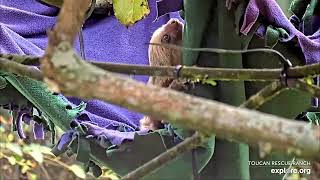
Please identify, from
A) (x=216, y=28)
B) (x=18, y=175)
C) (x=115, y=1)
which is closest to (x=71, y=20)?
(x=115, y=1)

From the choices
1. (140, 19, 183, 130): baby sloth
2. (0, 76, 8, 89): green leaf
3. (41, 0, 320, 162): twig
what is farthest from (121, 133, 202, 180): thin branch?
(140, 19, 183, 130): baby sloth

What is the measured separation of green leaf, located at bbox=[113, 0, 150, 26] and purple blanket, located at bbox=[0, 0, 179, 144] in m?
0.51

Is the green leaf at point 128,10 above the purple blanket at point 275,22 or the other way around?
above

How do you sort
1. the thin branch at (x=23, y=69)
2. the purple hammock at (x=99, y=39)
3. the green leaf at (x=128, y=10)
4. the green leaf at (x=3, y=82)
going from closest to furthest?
the thin branch at (x=23, y=69)
the green leaf at (x=128, y=10)
the green leaf at (x=3, y=82)
the purple hammock at (x=99, y=39)

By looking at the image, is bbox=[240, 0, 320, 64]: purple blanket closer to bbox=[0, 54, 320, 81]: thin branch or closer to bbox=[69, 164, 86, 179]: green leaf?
bbox=[0, 54, 320, 81]: thin branch

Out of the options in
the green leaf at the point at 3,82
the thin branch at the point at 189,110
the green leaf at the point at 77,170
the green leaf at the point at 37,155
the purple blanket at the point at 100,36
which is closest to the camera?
the thin branch at the point at 189,110

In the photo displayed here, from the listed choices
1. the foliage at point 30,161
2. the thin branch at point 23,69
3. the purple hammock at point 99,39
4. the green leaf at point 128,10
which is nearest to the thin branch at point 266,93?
the thin branch at point 23,69

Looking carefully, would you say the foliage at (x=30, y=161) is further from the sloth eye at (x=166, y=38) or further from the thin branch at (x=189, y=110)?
the thin branch at (x=189, y=110)

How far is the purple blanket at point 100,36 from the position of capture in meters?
1.35

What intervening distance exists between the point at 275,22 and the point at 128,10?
0.82 ft

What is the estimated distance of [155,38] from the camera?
4.35 feet

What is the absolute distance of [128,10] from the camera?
78cm

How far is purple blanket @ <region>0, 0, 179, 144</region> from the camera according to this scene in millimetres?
1346

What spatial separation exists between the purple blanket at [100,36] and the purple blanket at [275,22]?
0.47 metres
